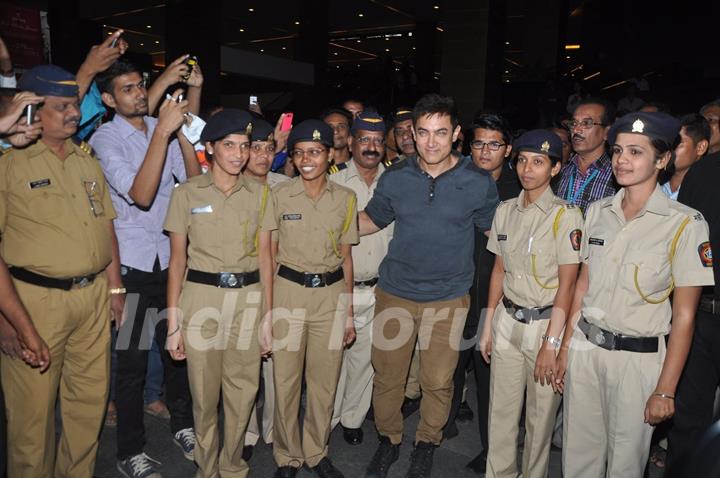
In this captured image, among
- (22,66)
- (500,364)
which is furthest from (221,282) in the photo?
(22,66)

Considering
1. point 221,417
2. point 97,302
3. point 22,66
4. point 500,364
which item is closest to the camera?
point 97,302

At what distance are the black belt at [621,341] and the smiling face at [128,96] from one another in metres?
2.78

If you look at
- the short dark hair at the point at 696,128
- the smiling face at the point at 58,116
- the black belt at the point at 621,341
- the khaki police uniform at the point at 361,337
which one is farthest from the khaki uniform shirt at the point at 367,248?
the short dark hair at the point at 696,128

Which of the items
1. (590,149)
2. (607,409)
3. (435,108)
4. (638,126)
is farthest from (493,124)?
(607,409)

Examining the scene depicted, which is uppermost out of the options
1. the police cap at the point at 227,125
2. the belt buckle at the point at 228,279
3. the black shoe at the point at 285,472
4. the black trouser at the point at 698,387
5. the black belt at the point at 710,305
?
the police cap at the point at 227,125

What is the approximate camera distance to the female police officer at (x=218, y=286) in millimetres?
2881

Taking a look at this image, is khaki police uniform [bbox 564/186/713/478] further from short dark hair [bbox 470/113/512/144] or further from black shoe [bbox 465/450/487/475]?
short dark hair [bbox 470/113/512/144]

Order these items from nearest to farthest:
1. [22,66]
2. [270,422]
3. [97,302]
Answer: [97,302], [270,422], [22,66]

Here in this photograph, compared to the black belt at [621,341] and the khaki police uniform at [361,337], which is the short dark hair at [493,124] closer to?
the khaki police uniform at [361,337]

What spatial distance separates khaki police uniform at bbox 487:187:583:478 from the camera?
286 centimetres

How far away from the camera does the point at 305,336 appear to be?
3.22 m

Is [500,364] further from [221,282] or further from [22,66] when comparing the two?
[22,66]

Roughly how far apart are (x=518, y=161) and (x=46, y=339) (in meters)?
2.58

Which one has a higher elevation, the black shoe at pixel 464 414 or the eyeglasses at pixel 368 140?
the eyeglasses at pixel 368 140
